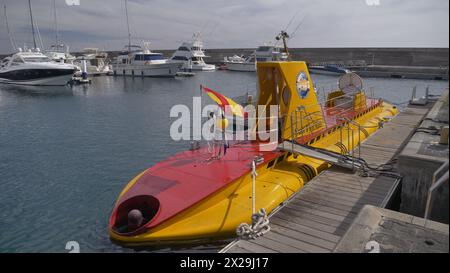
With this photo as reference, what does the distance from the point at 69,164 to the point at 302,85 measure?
1291 cm

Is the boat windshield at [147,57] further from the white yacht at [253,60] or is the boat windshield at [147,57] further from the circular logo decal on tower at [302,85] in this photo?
the circular logo decal on tower at [302,85]

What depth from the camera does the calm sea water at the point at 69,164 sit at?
10.9m

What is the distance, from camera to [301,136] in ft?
42.7

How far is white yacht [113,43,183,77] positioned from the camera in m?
82.1

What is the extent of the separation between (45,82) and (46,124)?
38.5 m

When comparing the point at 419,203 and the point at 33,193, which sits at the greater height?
the point at 419,203

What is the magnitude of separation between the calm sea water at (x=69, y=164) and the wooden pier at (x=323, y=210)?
6.22 ft

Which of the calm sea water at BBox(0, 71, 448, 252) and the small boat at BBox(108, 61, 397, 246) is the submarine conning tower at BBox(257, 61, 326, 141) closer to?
the small boat at BBox(108, 61, 397, 246)

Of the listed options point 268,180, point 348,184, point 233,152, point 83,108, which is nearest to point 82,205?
point 233,152

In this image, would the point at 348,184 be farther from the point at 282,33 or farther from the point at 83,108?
the point at 83,108

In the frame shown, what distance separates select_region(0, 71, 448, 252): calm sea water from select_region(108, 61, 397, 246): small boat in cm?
76

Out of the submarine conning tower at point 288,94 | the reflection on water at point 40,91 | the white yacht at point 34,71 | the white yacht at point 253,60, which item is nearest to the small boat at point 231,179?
the submarine conning tower at point 288,94

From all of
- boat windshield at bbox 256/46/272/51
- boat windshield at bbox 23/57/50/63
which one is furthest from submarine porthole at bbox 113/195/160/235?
boat windshield at bbox 256/46/272/51

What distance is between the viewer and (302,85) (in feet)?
43.3
